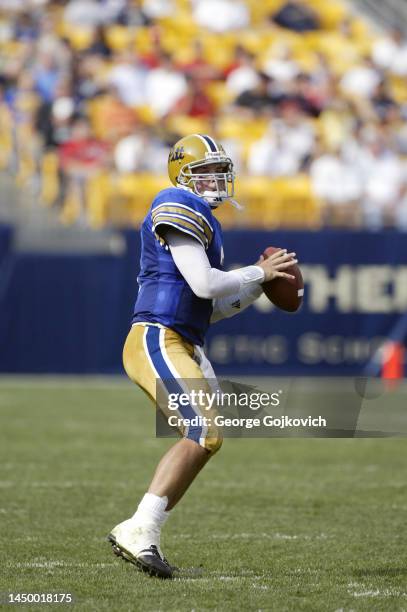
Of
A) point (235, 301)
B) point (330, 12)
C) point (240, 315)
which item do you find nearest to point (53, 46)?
point (240, 315)

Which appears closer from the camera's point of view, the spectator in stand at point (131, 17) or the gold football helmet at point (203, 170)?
the gold football helmet at point (203, 170)

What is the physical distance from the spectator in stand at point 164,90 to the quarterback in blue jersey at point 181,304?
33.6 ft

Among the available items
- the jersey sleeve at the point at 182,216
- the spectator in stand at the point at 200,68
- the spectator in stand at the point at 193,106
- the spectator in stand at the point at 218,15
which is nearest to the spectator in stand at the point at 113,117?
the spectator in stand at the point at 193,106

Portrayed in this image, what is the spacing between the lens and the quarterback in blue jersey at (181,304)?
4418mm

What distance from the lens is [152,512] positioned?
4.42 metres

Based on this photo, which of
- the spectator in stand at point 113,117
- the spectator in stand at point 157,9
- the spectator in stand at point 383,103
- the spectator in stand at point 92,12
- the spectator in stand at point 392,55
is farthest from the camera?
the spectator in stand at point 392,55

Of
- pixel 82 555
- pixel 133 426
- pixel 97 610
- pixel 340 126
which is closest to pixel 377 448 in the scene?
pixel 133 426

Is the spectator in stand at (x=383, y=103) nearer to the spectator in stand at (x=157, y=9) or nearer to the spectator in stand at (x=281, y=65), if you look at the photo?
the spectator in stand at (x=281, y=65)

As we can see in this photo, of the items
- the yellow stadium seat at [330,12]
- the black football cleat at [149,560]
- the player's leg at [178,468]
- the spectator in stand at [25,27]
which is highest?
the yellow stadium seat at [330,12]

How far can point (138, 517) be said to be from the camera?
4434mm

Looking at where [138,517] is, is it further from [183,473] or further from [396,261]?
[396,261]

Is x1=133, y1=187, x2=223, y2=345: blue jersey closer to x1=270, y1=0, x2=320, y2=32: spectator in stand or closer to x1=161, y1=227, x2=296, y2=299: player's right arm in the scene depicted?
x1=161, y1=227, x2=296, y2=299: player's right arm

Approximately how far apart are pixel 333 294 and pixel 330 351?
57cm

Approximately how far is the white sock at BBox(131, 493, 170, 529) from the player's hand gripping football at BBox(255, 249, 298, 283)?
0.87 meters
